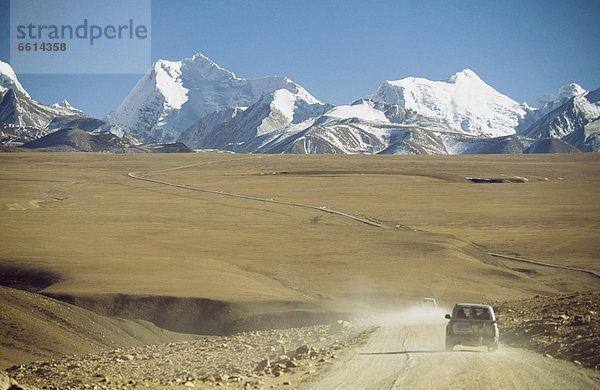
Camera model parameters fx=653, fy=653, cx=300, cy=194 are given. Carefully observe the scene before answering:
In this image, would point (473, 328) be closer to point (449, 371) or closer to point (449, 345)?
point (449, 345)

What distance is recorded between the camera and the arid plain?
119ft

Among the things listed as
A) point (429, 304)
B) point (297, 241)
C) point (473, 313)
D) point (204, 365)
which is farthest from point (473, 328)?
point (297, 241)

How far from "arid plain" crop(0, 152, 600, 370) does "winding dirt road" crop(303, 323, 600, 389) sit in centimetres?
1329

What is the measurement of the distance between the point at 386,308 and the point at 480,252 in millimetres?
25882

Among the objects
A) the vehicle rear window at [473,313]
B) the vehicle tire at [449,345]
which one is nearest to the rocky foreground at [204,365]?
the vehicle tire at [449,345]

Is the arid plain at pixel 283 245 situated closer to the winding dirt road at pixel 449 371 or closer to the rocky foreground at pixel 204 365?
the rocky foreground at pixel 204 365

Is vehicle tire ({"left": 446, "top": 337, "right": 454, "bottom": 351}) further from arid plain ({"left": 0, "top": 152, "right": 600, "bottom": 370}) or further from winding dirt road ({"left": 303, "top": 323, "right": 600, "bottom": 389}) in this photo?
arid plain ({"left": 0, "top": 152, "right": 600, "bottom": 370})

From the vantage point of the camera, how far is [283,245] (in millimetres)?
60469

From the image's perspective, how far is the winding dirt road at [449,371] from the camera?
50.6ft

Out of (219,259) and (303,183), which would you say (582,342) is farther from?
(303,183)

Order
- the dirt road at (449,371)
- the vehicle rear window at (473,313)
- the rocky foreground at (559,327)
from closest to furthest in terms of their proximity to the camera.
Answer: the dirt road at (449,371), the rocky foreground at (559,327), the vehicle rear window at (473,313)

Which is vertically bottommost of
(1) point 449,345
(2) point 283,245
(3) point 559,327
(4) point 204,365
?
(2) point 283,245

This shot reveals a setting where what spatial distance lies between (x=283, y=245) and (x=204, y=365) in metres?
40.4

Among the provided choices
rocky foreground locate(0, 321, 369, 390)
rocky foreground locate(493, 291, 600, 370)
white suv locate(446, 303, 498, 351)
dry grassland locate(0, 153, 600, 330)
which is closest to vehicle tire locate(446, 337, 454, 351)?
white suv locate(446, 303, 498, 351)
